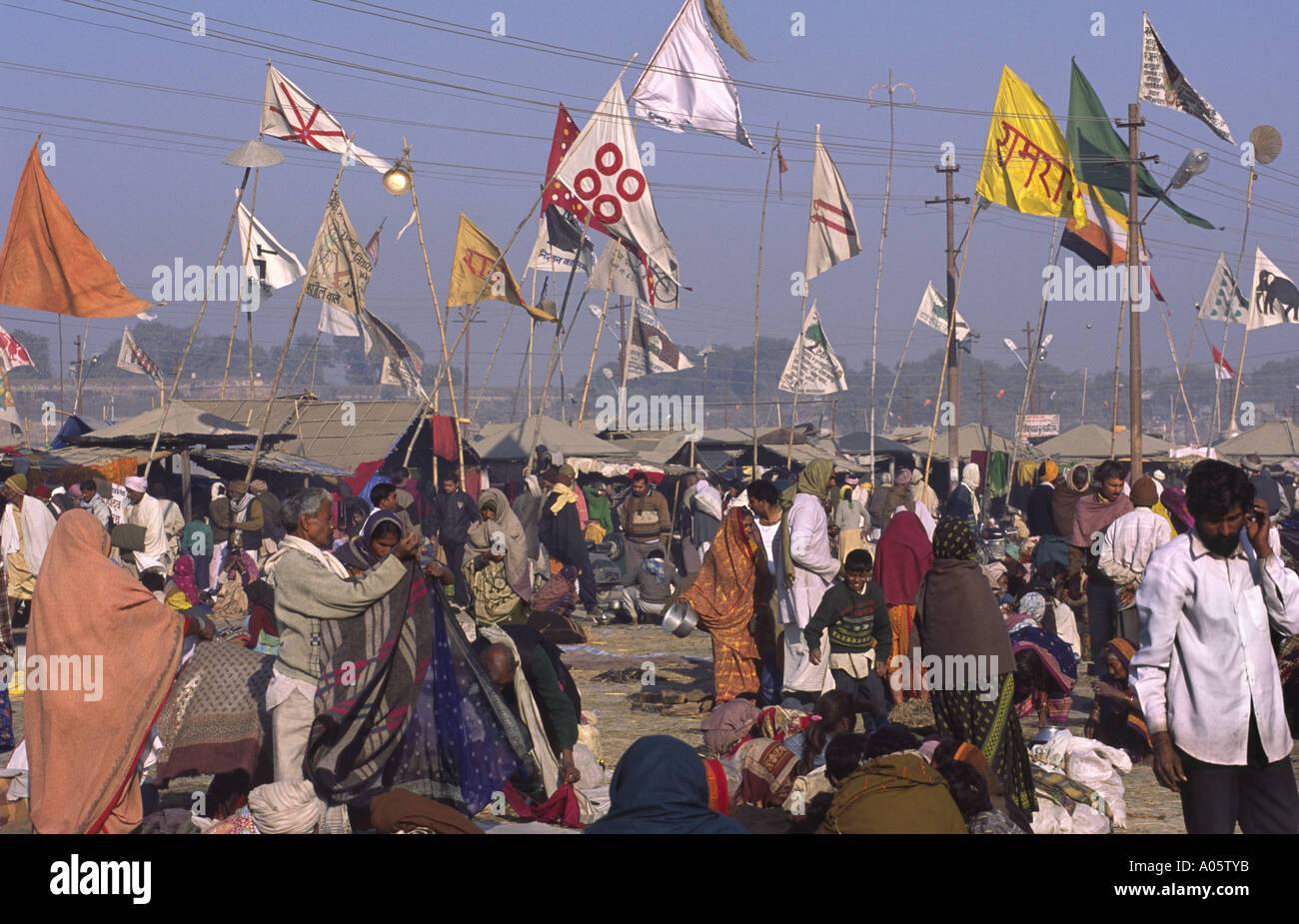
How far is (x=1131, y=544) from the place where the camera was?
9461mm

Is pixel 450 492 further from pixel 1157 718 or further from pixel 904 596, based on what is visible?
pixel 1157 718

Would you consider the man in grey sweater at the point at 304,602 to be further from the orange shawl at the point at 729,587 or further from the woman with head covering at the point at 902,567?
the woman with head covering at the point at 902,567

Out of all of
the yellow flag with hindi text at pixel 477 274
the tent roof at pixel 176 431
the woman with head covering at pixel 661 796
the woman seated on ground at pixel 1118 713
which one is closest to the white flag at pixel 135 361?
the tent roof at pixel 176 431

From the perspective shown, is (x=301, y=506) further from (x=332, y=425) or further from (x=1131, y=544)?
(x=332, y=425)

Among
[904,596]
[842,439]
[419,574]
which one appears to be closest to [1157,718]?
[419,574]

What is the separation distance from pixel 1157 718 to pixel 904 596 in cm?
507

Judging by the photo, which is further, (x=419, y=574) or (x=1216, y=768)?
(x=419, y=574)

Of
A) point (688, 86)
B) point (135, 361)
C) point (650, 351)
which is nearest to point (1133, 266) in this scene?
point (688, 86)

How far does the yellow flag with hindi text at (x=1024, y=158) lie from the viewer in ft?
55.9

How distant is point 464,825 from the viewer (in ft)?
16.2

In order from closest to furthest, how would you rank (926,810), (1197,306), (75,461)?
(926,810) < (75,461) < (1197,306)

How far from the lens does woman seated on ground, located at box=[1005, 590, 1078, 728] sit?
848 centimetres

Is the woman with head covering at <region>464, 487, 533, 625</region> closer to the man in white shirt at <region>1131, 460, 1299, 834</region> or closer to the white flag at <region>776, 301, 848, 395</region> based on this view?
the man in white shirt at <region>1131, 460, 1299, 834</region>

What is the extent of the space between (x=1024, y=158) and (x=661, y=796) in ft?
48.8
